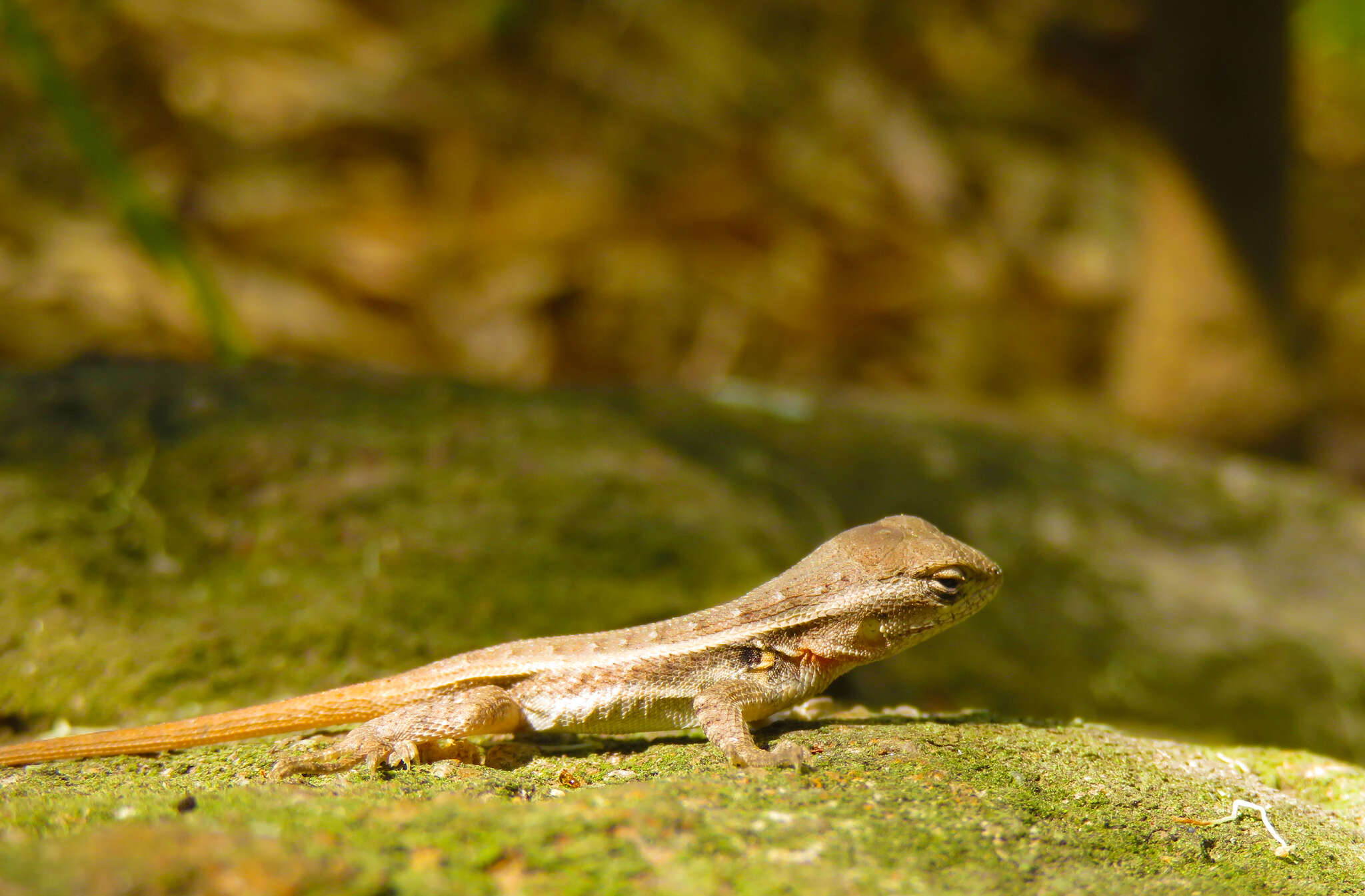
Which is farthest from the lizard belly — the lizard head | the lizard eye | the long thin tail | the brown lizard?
the lizard eye

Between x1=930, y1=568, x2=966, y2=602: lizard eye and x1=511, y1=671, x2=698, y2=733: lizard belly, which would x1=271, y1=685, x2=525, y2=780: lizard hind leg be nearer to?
x1=511, y1=671, x2=698, y2=733: lizard belly

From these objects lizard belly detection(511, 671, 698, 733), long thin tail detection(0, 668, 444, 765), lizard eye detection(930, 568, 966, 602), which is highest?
lizard eye detection(930, 568, 966, 602)

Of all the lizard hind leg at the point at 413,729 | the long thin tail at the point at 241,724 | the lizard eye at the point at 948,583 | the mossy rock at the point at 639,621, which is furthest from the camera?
the lizard eye at the point at 948,583

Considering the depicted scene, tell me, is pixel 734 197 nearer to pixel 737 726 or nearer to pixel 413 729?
pixel 737 726

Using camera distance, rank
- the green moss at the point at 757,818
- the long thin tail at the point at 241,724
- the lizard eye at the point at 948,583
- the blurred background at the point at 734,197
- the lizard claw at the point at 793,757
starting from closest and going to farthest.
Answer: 1. the green moss at the point at 757,818
2. the lizard claw at the point at 793,757
3. the long thin tail at the point at 241,724
4. the lizard eye at the point at 948,583
5. the blurred background at the point at 734,197

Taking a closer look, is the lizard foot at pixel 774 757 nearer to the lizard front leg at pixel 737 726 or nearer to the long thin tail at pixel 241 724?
the lizard front leg at pixel 737 726

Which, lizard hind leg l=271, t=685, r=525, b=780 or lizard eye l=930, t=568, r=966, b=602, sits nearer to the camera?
lizard hind leg l=271, t=685, r=525, b=780

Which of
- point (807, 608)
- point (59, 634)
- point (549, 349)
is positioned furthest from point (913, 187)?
point (59, 634)

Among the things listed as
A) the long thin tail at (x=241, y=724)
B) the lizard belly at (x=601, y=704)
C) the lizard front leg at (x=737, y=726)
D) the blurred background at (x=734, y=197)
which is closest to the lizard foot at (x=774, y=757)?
the lizard front leg at (x=737, y=726)
